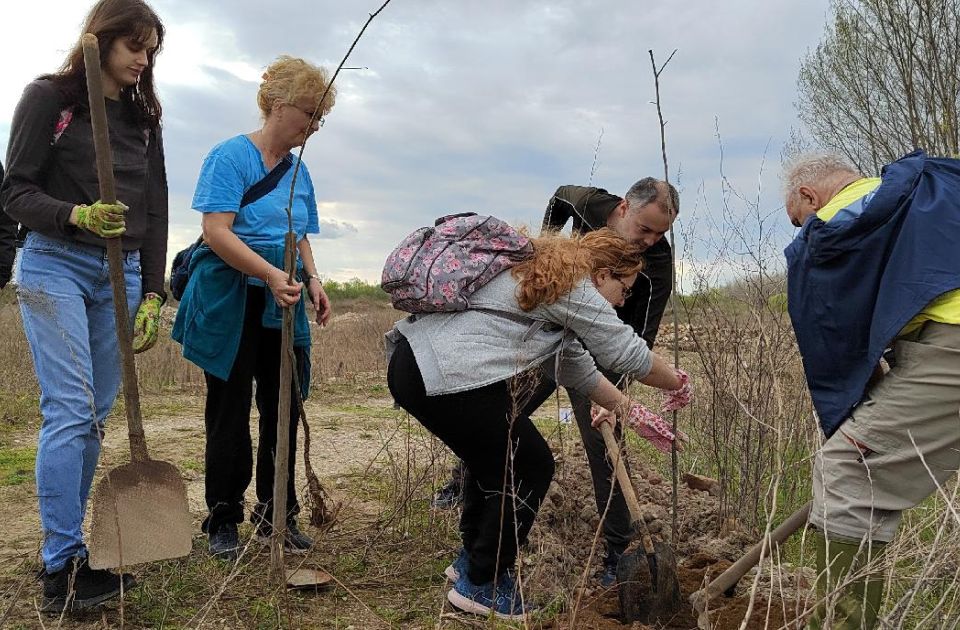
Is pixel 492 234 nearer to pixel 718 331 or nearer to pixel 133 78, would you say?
pixel 133 78

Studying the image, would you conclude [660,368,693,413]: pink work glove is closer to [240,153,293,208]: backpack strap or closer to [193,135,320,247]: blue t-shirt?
[193,135,320,247]: blue t-shirt

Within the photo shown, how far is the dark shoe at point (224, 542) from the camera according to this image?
10.2ft

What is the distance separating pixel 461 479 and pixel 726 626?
142 centimetres

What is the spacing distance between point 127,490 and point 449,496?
5.79ft

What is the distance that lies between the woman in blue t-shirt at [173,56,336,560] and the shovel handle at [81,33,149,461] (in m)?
0.39

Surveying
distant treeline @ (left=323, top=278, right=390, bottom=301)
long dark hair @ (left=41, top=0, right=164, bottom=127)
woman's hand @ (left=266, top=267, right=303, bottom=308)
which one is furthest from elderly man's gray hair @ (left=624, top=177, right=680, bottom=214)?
distant treeline @ (left=323, top=278, right=390, bottom=301)

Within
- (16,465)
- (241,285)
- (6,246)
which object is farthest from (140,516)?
(16,465)

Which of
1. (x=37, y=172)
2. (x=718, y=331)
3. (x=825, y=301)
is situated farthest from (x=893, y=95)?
(x=37, y=172)

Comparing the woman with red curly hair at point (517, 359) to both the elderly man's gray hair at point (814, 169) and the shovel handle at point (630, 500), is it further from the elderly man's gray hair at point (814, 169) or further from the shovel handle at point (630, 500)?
the elderly man's gray hair at point (814, 169)

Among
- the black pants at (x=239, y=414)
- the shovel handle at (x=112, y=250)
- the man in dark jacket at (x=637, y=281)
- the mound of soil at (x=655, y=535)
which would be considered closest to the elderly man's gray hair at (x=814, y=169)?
the man in dark jacket at (x=637, y=281)

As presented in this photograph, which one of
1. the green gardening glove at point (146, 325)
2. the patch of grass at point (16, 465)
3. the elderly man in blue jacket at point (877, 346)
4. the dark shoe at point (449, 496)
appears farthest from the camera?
the patch of grass at point (16, 465)

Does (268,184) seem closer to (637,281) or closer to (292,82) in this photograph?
(292,82)

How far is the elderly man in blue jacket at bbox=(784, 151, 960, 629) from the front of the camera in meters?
2.22

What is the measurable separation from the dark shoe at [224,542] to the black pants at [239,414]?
0.08ft
